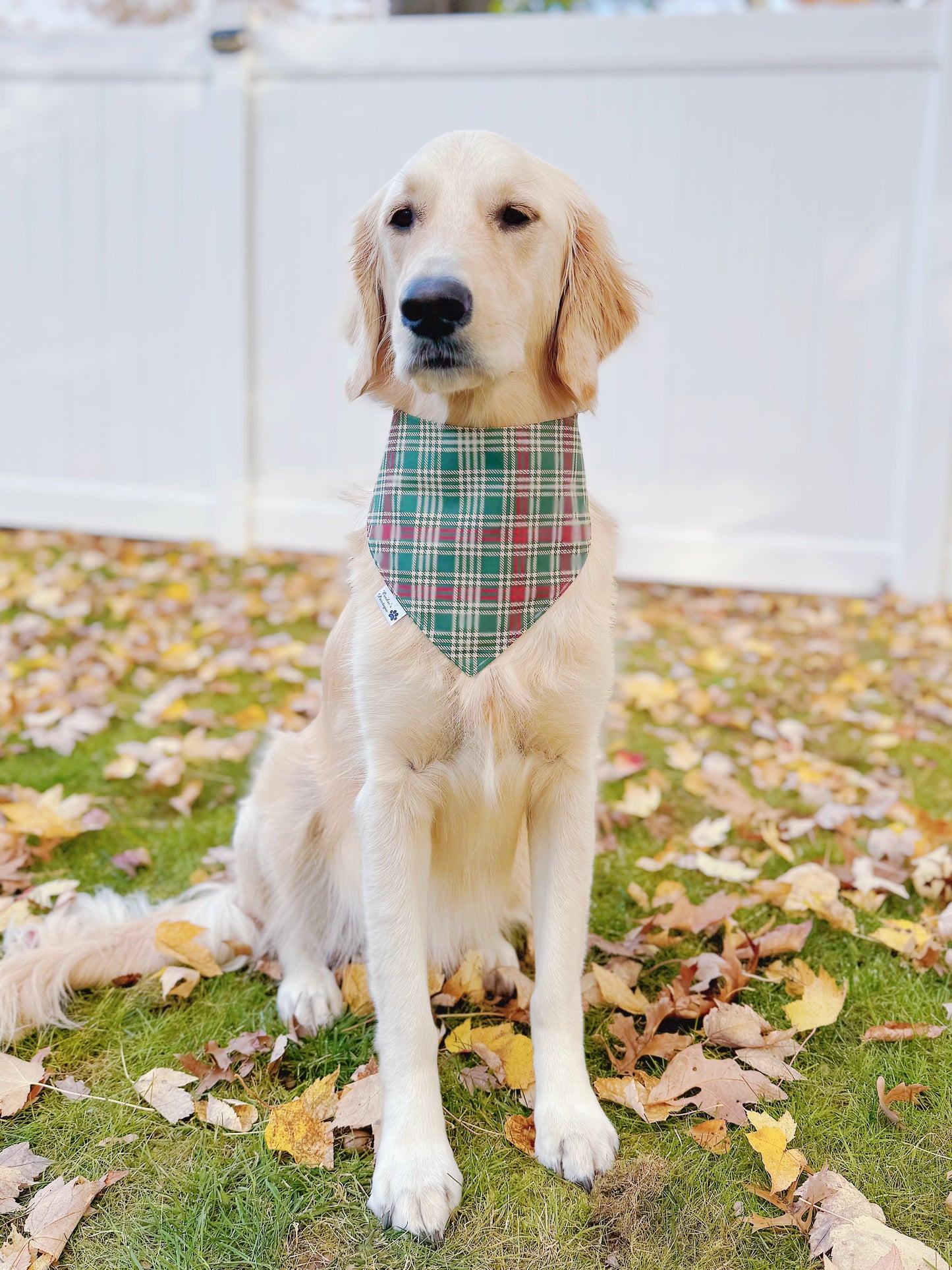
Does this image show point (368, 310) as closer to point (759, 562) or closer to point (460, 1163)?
point (460, 1163)

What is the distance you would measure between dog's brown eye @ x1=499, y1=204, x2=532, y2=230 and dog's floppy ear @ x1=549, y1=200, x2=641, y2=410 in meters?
0.12

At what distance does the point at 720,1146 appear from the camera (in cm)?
157

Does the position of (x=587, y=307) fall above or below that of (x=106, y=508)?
above

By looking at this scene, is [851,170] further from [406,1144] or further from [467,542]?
[406,1144]

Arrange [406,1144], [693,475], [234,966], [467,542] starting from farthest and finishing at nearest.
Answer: [693,475] → [234,966] → [467,542] → [406,1144]

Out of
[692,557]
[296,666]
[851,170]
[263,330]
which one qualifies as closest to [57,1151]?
[296,666]

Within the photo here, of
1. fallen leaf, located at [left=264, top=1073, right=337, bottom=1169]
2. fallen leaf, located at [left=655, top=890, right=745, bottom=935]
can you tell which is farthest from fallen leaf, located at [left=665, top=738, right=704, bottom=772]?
fallen leaf, located at [left=264, top=1073, right=337, bottom=1169]

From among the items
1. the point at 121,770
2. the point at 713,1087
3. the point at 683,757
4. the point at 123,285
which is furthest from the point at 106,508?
the point at 713,1087

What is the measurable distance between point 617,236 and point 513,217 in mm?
3413

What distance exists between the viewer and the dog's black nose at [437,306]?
4.87 ft

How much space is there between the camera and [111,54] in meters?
5.28

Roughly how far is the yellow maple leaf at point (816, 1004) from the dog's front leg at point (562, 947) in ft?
1.49

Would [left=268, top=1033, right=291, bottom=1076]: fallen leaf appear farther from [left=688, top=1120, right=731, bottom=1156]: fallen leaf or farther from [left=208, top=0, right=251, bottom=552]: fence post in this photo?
[left=208, top=0, right=251, bottom=552]: fence post

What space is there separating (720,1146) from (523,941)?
26.4 inches
